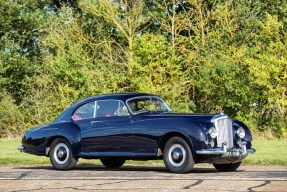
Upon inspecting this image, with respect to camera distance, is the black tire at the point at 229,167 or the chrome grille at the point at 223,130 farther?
the black tire at the point at 229,167

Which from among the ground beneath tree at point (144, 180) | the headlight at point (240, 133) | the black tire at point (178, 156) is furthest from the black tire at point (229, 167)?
the black tire at point (178, 156)

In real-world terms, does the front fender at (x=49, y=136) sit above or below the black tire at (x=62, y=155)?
above

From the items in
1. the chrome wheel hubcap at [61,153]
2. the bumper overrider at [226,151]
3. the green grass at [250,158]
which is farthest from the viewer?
the green grass at [250,158]

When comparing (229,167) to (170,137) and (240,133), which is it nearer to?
(240,133)

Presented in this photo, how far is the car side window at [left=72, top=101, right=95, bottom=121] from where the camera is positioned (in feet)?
55.3

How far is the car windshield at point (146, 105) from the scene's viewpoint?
16406 millimetres

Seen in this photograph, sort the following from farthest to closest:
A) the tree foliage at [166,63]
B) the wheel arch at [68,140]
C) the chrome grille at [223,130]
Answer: the tree foliage at [166,63], the wheel arch at [68,140], the chrome grille at [223,130]

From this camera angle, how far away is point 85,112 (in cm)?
1705

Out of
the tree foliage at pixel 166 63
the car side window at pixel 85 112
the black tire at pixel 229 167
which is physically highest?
the tree foliage at pixel 166 63

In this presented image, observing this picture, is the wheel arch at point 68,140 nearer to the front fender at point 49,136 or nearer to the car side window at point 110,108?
the front fender at point 49,136

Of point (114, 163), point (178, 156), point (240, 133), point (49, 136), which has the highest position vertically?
point (49, 136)

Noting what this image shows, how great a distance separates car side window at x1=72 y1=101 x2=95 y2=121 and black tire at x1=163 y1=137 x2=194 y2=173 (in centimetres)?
233

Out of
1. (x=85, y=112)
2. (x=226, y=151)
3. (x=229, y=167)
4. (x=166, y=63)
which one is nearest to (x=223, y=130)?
(x=226, y=151)

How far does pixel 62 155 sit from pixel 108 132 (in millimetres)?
1338
